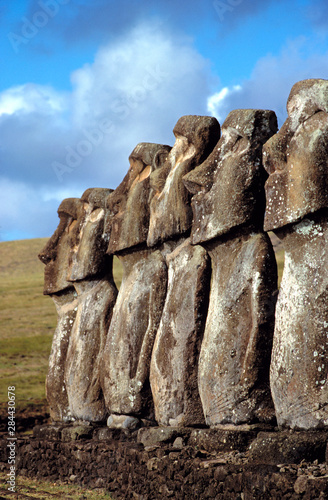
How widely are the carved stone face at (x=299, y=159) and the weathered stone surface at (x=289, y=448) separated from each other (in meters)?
2.21

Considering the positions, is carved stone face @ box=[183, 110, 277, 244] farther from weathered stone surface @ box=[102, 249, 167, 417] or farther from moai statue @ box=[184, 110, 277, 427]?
weathered stone surface @ box=[102, 249, 167, 417]

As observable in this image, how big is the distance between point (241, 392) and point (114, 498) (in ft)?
8.22

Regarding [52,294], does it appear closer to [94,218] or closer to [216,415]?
[94,218]

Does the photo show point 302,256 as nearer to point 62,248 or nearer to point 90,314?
point 90,314

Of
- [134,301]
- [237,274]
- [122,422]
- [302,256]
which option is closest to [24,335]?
[134,301]

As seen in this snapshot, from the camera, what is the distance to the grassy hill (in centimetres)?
2133

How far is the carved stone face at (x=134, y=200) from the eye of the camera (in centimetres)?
1073

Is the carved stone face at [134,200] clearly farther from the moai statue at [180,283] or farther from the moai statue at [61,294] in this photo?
the moai statue at [61,294]

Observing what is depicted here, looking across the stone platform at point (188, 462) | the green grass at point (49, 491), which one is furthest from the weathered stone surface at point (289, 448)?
the green grass at point (49, 491)

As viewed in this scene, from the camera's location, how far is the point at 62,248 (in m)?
13.1

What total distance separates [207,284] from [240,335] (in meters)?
1.19

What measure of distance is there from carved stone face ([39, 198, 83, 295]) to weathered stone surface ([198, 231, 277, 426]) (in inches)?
187

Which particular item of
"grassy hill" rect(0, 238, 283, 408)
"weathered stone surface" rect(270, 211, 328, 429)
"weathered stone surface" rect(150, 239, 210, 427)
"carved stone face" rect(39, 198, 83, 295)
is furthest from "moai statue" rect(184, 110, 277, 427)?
"grassy hill" rect(0, 238, 283, 408)

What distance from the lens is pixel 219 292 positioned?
8.55 meters
